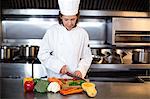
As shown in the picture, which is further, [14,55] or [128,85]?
[14,55]

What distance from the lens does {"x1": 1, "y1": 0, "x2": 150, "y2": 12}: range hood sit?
2912 millimetres

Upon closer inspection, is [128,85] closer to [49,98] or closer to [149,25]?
[49,98]

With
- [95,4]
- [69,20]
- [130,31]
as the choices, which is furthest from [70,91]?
[95,4]

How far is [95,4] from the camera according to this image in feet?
9.70

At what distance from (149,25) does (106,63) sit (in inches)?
23.8

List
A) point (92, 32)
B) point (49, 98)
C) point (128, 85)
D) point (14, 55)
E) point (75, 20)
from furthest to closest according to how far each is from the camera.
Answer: point (92, 32)
point (14, 55)
point (75, 20)
point (128, 85)
point (49, 98)

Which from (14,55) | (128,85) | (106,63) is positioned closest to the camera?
(128,85)

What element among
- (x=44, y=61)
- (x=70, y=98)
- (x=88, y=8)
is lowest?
(x=70, y=98)

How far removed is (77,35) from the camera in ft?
6.43

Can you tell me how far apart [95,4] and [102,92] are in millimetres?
1754

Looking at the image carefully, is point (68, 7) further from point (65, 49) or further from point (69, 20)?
point (65, 49)

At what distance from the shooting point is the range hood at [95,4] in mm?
2912

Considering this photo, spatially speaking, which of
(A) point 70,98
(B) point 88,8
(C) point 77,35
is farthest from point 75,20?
(B) point 88,8

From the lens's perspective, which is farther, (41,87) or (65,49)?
(65,49)
